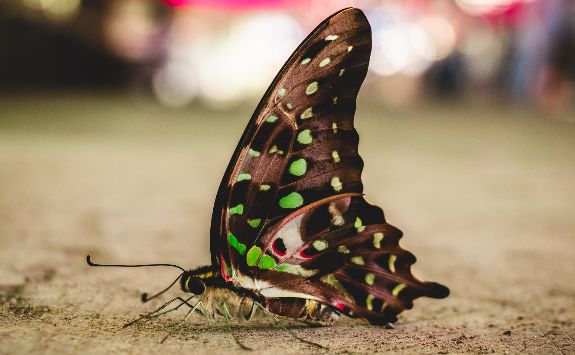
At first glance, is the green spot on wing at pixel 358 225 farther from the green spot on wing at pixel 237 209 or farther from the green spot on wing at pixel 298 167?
the green spot on wing at pixel 237 209

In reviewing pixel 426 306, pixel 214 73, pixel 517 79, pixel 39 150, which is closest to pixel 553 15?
pixel 517 79

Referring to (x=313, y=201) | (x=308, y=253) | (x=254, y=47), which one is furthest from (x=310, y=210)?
(x=254, y=47)

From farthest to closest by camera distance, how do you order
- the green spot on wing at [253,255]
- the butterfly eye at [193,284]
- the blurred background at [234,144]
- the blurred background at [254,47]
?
the blurred background at [254,47], the blurred background at [234,144], the green spot on wing at [253,255], the butterfly eye at [193,284]

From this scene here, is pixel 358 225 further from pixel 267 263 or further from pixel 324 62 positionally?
pixel 324 62

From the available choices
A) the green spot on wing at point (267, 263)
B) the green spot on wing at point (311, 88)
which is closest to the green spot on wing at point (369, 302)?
the green spot on wing at point (267, 263)

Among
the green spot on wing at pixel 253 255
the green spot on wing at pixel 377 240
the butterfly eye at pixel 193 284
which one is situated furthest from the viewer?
the green spot on wing at pixel 377 240

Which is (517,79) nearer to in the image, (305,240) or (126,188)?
(126,188)

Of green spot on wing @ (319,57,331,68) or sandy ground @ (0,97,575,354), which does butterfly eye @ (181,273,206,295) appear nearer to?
sandy ground @ (0,97,575,354)
